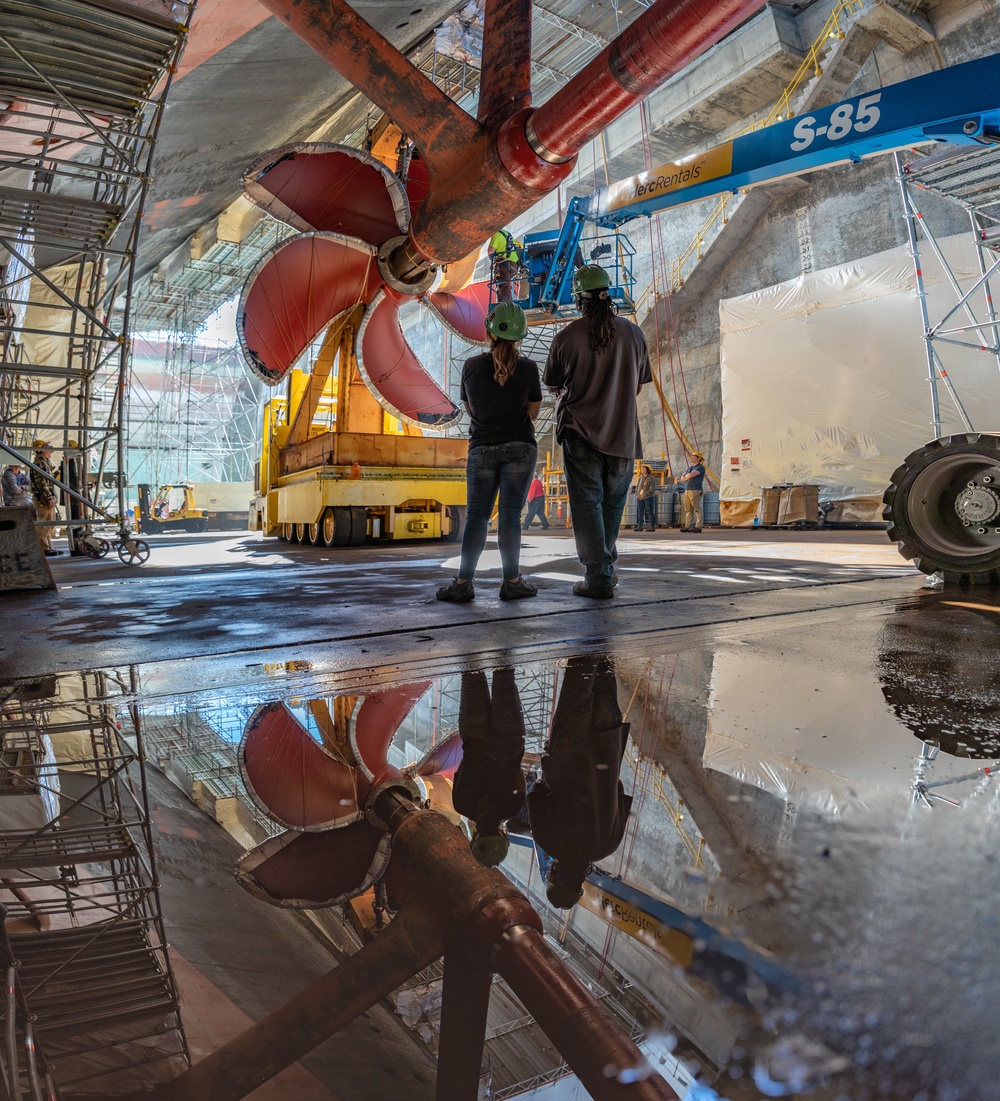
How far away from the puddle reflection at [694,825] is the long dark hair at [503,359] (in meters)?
1.88

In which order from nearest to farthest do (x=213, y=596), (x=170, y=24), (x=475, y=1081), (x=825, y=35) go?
(x=475, y=1081)
(x=213, y=596)
(x=170, y=24)
(x=825, y=35)

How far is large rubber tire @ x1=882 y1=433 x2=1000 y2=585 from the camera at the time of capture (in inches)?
152

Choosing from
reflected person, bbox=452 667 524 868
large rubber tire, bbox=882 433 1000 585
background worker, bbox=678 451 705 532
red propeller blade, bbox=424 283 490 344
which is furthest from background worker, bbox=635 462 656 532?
reflected person, bbox=452 667 524 868

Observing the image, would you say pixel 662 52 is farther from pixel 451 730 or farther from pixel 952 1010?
pixel 952 1010

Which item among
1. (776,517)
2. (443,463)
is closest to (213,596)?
(443,463)

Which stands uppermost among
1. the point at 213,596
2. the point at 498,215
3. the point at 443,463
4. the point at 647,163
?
the point at 647,163

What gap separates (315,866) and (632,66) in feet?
21.9

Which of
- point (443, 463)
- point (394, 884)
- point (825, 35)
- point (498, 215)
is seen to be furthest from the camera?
point (825, 35)

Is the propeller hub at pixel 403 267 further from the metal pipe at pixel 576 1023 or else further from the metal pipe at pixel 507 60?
the metal pipe at pixel 576 1023

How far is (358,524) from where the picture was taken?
29.9 feet

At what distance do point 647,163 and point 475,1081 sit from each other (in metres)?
20.6

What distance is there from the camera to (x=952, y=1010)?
0.58 m

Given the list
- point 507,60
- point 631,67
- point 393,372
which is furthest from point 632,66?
point 393,372

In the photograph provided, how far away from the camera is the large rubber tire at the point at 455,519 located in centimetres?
996
